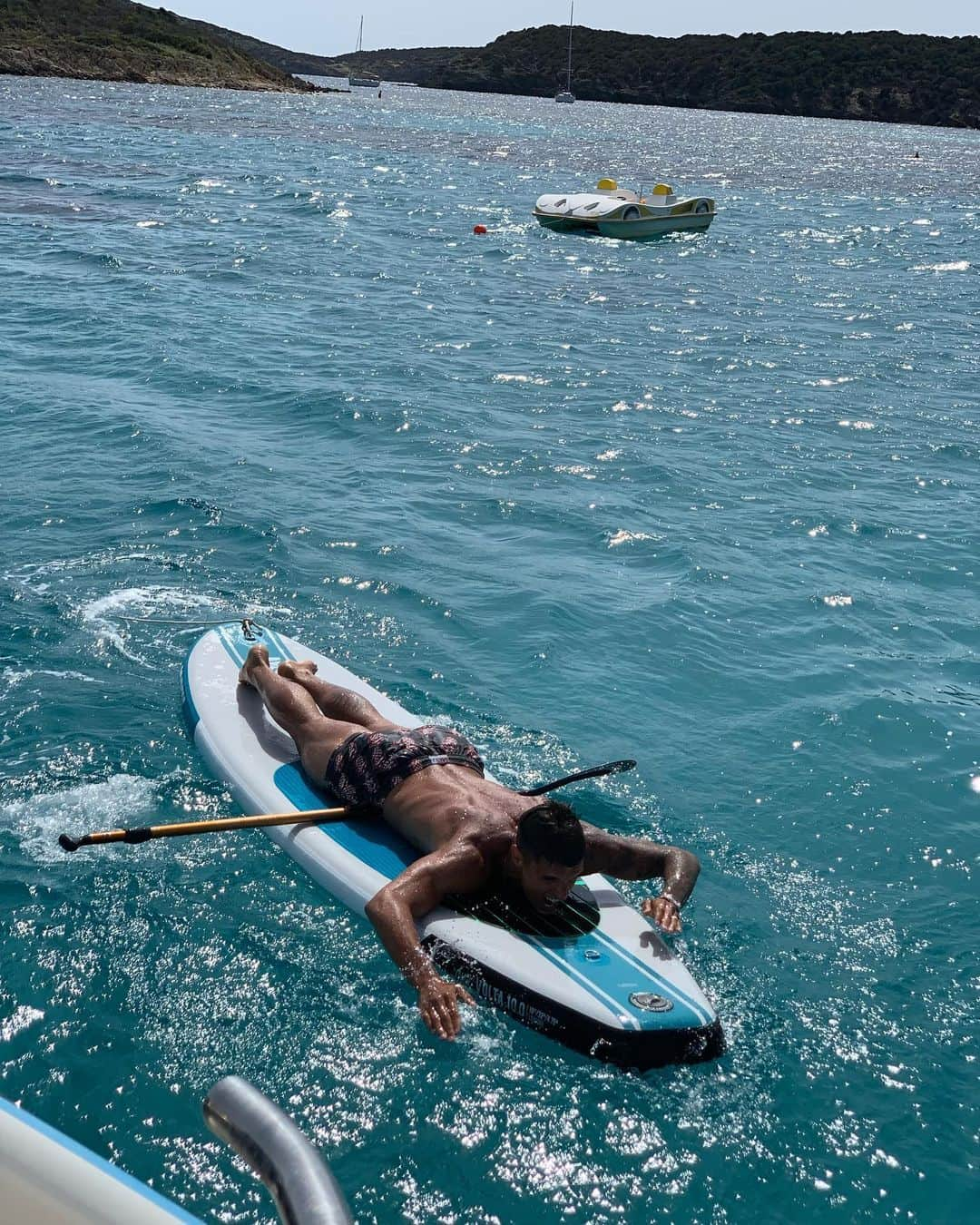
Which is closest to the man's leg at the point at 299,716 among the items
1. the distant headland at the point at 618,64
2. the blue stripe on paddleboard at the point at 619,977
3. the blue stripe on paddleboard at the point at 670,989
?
the blue stripe on paddleboard at the point at 619,977

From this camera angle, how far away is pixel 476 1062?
5.46 meters

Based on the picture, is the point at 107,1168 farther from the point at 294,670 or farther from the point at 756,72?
the point at 756,72

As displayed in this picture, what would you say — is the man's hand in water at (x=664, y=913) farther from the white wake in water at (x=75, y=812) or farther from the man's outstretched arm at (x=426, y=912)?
the white wake in water at (x=75, y=812)

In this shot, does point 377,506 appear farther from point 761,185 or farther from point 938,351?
point 761,185

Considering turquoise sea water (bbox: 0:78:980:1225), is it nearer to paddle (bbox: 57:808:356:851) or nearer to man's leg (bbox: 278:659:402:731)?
paddle (bbox: 57:808:356:851)

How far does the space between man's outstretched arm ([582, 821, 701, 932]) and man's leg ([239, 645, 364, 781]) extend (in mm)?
1647

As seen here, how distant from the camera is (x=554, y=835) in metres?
5.70

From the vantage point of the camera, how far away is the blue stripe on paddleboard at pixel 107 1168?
6.89 feet

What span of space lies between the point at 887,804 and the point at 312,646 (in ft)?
13.7

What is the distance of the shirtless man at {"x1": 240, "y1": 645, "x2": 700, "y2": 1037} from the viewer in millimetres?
5715

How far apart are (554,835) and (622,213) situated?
27229 mm

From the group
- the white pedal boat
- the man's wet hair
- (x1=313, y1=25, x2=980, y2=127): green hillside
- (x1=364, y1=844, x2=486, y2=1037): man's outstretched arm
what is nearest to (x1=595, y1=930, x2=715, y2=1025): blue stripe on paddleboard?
the man's wet hair

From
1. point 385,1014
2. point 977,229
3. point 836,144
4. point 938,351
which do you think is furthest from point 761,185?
point 385,1014

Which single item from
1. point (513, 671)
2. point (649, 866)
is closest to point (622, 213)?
point (513, 671)
